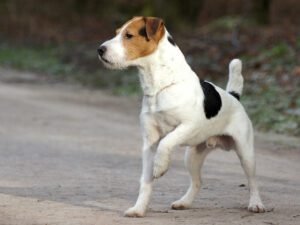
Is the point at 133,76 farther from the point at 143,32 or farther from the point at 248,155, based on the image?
the point at 143,32

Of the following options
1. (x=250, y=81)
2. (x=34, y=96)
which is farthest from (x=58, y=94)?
(x=250, y=81)

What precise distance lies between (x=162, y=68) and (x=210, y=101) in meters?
0.54

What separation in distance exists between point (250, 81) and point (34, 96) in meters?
4.81

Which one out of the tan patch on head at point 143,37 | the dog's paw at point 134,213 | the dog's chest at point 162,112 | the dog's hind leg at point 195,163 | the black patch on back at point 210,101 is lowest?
the dog's paw at point 134,213

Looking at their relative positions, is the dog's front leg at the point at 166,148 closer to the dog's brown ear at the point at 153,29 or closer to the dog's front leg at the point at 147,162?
the dog's front leg at the point at 147,162

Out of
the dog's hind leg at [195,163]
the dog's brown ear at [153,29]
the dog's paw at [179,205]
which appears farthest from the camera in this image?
the dog's hind leg at [195,163]

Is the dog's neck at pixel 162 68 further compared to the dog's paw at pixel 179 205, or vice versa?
the dog's paw at pixel 179 205

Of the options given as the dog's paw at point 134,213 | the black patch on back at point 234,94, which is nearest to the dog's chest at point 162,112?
the dog's paw at point 134,213

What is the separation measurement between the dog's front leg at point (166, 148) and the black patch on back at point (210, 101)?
0.40m

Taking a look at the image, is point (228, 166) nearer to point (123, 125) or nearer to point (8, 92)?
point (123, 125)

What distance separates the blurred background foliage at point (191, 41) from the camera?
1853 cm

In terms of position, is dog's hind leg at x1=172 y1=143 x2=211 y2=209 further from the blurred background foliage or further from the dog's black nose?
the blurred background foliage

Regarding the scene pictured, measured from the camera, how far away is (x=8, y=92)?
20.8m

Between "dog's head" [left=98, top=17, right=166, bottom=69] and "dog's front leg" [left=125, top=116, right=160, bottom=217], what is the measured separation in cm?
53
